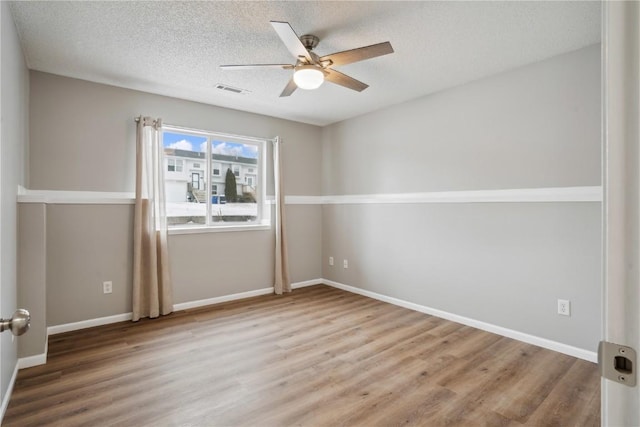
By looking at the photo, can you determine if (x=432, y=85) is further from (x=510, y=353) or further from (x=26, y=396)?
(x=26, y=396)

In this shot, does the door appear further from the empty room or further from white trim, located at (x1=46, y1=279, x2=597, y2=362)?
white trim, located at (x1=46, y1=279, x2=597, y2=362)

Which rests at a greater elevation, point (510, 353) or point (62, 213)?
point (62, 213)

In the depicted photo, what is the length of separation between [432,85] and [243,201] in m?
2.72

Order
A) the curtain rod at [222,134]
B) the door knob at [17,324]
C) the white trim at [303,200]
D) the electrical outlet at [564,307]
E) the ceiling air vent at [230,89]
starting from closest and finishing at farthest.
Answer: the door knob at [17,324]
the electrical outlet at [564,307]
the ceiling air vent at [230,89]
the curtain rod at [222,134]
the white trim at [303,200]

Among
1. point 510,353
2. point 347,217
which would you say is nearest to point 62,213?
point 347,217

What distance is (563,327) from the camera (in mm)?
2682

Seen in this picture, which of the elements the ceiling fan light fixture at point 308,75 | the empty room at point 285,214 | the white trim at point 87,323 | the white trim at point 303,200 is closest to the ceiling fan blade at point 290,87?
the empty room at point 285,214

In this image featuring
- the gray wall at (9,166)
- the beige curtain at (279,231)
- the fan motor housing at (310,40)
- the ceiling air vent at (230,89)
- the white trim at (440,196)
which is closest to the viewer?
the gray wall at (9,166)

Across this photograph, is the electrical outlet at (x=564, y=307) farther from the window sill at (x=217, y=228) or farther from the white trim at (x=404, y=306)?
the window sill at (x=217, y=228)

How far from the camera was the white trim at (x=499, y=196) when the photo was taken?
8.41 ft


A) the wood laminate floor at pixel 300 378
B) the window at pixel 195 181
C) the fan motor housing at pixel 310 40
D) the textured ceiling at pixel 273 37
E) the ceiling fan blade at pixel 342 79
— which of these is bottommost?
the wood laminate floor at pixel 300 378

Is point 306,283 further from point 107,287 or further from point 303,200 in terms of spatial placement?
point 107,287

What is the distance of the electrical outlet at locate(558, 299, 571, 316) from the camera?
2648 millimetres

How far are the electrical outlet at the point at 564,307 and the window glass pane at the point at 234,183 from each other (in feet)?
11.5
